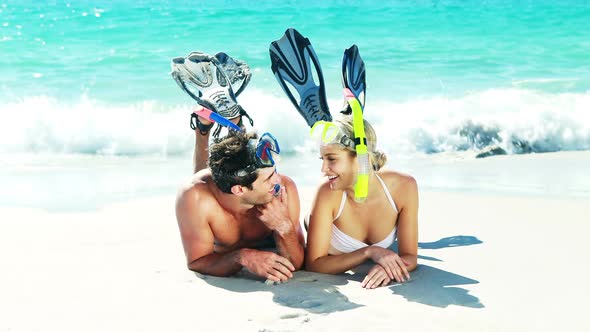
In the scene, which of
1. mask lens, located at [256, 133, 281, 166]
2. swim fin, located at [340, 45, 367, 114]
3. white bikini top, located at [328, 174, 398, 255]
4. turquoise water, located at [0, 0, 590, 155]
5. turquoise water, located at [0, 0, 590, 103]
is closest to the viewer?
mask lens, located at [256, 133, 281, 166]

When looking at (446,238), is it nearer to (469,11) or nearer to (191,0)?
(469,11)

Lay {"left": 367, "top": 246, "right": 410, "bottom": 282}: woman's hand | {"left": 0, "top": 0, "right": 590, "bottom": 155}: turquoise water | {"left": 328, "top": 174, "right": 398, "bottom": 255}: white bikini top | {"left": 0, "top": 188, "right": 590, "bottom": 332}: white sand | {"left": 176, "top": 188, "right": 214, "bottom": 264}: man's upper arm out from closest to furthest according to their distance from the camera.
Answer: {"left": 0, "top": 188, "right": 590, "bottom": 332}: white sand → {"left": 367, "top": 246, "right": 410, "bottom": 282}: woman's hand → {"left": 176, "top": 188, "right": 214, "bottom": 264}: man's upper arm → {"left": 328, "top": 174, "right": 398, "bottom": 255}: white bikini top → {"left": 0, "top": 0, "right": 590, "bottom": 155}: turquoise water

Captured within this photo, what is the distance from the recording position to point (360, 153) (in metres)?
4.25

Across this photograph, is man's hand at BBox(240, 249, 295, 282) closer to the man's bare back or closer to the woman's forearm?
the man's bare back

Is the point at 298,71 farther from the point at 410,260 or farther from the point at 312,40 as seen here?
the point at 312,40

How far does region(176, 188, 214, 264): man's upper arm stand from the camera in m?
4.57

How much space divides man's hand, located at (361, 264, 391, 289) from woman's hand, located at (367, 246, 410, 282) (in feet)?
0.08

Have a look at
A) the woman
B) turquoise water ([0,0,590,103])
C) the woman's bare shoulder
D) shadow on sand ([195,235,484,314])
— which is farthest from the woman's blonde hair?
turquoise water ([0,0,590,103])

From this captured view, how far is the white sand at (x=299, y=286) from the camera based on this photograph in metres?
3.89

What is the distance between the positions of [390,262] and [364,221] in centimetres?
36

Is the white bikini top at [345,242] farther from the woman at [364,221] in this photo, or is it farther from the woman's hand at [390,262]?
the woman's hand at [390,262]

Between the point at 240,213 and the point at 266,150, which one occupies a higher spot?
the point at 266,150

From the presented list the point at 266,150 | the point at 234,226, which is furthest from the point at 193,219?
the point at 266,150

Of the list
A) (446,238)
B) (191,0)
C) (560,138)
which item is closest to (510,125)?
(560,138)
